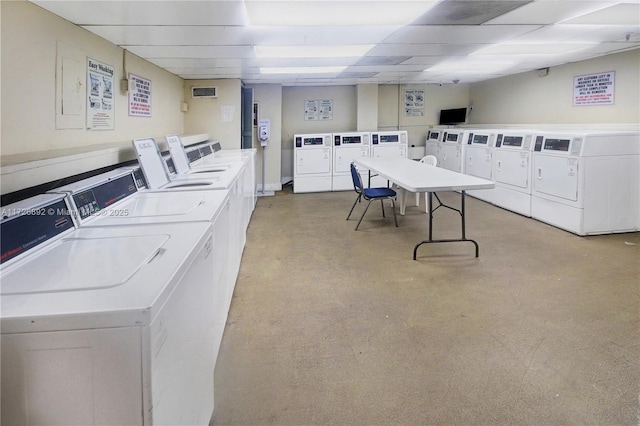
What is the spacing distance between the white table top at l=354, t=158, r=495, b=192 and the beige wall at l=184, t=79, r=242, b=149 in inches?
82.4

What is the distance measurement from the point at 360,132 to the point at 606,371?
6.32 m

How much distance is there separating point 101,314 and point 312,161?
269 inches

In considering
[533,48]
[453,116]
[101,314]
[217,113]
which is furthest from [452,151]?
[101,314]

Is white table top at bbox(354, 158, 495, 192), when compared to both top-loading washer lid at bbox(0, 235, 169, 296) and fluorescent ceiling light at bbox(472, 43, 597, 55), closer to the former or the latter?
fluorescent ceiling light at bbox(472, 43, 597, 55)

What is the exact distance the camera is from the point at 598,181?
4.49m

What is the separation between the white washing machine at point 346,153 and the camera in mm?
7652

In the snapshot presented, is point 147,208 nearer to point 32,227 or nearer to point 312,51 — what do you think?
point 32,227

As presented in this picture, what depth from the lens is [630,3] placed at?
2922 millimetres

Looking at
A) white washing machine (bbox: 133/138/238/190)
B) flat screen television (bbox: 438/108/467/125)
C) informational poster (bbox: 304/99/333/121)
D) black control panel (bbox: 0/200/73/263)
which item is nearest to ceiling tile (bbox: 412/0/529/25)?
white washing machine (bbox: 133/138/238/190)

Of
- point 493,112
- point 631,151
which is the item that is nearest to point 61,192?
point 631,151

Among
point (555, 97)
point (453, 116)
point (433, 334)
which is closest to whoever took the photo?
point (433, 334)

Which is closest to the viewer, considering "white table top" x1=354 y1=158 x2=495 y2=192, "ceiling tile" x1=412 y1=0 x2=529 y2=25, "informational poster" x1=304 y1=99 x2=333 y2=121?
"ceiling tile" x1=412 y1=0 x2=529 y2=25

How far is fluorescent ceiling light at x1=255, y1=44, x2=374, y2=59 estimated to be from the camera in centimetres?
421

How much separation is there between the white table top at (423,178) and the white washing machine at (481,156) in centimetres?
155
